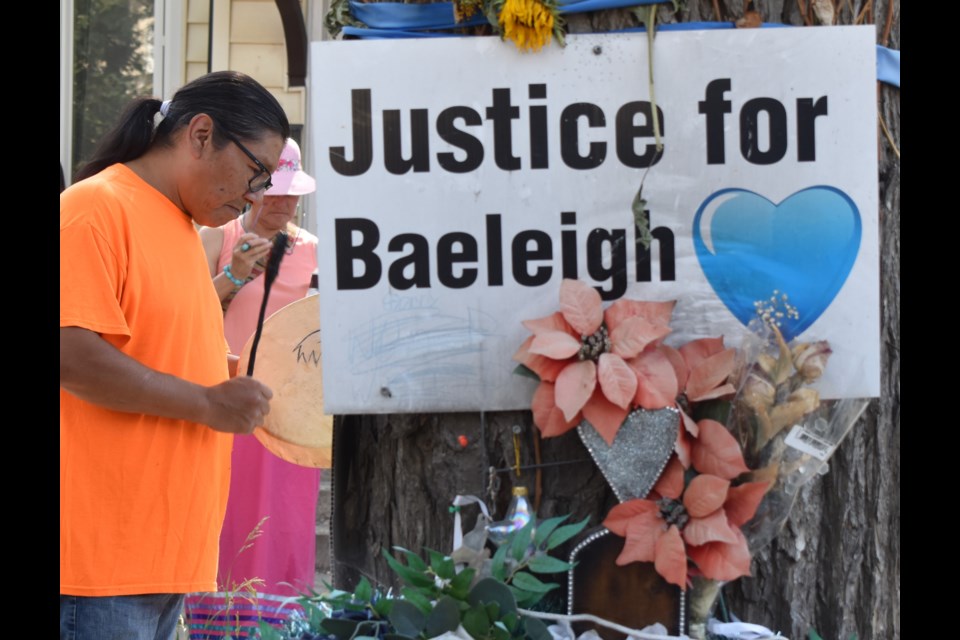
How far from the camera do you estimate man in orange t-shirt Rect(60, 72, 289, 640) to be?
2395mm

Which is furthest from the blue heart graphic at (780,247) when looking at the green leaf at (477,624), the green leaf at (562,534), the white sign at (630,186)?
the green leaf at (477,624)

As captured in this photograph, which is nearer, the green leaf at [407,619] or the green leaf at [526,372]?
the green leaf at [407,619]

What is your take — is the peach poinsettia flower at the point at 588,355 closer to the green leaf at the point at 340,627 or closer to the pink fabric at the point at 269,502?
the green leaf at the point at 340,627

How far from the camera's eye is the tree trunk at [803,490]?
2467mm

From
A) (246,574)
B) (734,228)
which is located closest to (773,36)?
(734,228)

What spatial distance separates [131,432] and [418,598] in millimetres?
754

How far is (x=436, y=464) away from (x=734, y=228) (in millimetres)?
795

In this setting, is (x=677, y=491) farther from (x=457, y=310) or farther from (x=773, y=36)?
(x=773, y=36)

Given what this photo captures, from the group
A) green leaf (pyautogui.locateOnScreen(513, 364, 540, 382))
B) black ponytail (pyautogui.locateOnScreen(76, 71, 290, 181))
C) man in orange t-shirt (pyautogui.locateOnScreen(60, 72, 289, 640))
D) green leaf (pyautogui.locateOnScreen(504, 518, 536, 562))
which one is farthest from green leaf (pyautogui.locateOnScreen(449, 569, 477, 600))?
black ponytail (pyautogui.locateOnScreen(76, 71, 290, 181))

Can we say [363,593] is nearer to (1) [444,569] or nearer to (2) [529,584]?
(1) [444,569]

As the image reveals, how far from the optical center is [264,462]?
4.28 meters

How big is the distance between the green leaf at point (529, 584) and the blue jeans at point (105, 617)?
2.78 feet

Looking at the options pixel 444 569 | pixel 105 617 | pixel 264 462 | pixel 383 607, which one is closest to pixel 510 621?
pixel 444 569

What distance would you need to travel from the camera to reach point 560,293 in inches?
91.9
